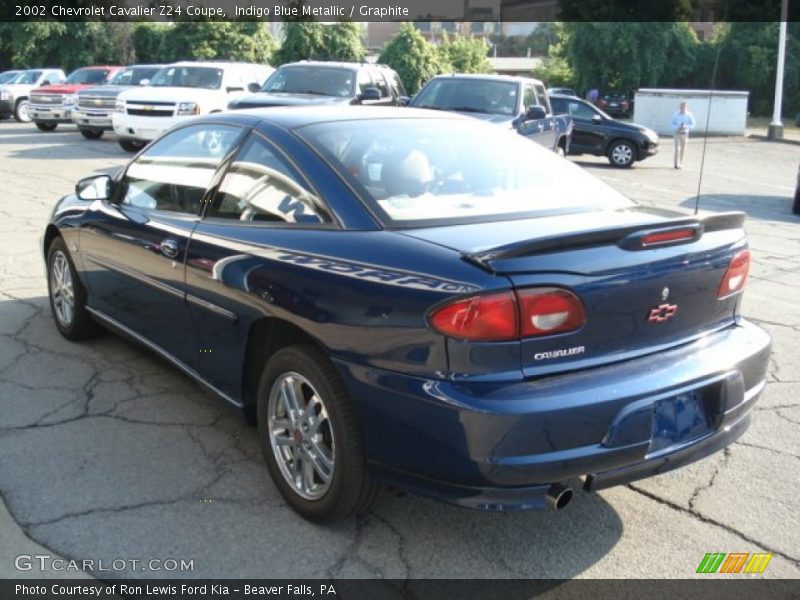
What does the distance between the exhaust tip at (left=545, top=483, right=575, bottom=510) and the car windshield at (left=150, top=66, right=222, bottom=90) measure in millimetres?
15350

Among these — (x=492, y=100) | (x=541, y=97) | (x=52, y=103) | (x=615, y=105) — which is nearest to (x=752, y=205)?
(x=541, y=97)

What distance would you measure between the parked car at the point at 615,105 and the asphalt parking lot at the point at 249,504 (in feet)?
111

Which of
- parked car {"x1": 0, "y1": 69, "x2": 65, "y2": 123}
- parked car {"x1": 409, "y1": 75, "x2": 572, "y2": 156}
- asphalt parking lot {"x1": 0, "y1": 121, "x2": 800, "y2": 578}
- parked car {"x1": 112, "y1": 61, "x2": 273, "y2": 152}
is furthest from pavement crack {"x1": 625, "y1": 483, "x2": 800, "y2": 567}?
parked car {"x1": 0, "y1": 69, "x2": 65, "y2": 123}

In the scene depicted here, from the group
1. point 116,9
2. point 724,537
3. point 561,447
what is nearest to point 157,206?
point 561,447

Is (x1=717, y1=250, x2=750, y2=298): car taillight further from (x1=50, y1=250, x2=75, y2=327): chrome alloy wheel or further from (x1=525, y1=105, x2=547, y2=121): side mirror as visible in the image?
(x1=525, y1=105, x2=547, y2=121): side mirror

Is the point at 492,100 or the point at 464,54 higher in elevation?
the point at 464,54

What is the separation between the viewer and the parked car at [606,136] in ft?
63.0

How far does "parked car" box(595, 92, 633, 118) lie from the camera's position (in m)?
37.3

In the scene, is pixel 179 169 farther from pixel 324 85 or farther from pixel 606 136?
pixel 606 136

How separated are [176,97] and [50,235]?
35.4 feet

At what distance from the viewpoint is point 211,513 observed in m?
3.39

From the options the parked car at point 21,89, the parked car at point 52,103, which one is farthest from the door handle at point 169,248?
the parked car at point 21,89

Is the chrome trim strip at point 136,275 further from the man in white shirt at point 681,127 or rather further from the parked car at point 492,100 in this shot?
the man in white shirt at point 681,127

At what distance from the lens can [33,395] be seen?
4.57m
